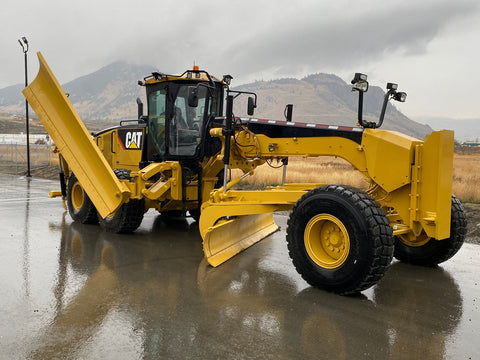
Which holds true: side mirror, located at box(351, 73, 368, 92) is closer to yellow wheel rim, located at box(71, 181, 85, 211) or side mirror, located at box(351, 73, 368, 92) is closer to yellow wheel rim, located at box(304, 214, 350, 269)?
yellow wheel rim, located at box(304, 214, 350, 269)

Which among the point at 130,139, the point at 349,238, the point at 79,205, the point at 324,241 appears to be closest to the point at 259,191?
the point at 324,241

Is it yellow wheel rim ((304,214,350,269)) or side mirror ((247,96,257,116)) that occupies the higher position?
side mirror ((247,96,257,116))

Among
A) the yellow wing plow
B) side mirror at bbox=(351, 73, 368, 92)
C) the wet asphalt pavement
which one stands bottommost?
the wet asphalt pavement

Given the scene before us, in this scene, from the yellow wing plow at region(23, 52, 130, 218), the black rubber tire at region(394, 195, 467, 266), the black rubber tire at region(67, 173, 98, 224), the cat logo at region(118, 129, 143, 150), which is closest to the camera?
the black rubber tire at region(394, 195, 467, 266)

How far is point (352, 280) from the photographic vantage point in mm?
4348

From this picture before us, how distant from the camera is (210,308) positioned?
4.14 metres

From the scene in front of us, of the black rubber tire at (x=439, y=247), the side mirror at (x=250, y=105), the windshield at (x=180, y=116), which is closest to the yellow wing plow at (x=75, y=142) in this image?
the windshield at (x=180, y=116)

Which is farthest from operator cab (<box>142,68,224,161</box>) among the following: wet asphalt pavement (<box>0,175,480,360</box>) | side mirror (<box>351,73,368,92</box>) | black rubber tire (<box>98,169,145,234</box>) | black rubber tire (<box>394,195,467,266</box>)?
black rubber tire (<box>394,195,467,266</box>)

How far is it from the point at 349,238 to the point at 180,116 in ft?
13.1

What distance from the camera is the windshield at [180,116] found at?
7.17 meters

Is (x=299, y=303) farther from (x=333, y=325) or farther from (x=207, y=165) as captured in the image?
(x=207, y=165)

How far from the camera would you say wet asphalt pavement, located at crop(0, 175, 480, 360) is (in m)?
3.35

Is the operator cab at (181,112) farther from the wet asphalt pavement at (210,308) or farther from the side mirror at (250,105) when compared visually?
the wet asphalt pavement at (210,308)

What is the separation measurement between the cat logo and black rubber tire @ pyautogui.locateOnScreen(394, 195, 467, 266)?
16.5 ft
